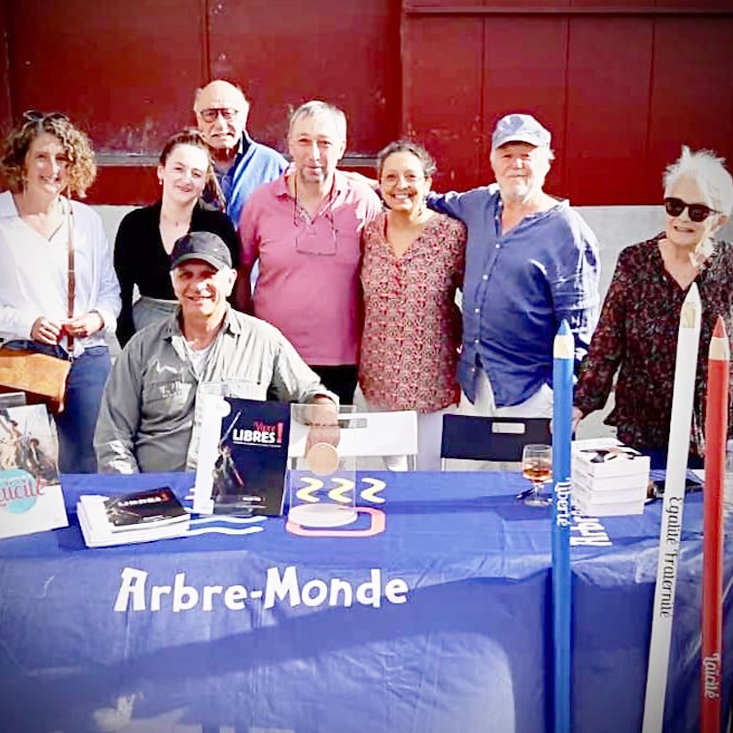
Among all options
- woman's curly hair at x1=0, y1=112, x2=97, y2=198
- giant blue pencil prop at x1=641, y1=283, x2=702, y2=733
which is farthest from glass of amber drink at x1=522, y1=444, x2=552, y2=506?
woman's curly hair at x1=0, y1=112, x2=97, y2=198

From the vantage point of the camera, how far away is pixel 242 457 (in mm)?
1944

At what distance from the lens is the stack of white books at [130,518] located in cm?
181

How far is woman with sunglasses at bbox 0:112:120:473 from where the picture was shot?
9.16 feet

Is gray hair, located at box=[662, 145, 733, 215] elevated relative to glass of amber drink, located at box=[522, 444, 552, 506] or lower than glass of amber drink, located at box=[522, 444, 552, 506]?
elevated

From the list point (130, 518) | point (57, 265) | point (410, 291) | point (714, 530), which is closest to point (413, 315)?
point (410, 291)

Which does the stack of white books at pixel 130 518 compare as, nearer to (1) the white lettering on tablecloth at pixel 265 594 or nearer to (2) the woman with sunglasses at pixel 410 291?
(1) the white lettering on tablecloth at pixel 265 594

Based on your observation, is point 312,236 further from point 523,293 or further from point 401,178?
point 523,293

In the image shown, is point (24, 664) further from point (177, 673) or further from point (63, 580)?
point (177, 673)

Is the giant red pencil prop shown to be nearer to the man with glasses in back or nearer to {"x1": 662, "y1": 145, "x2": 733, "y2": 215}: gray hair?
→ {"x1": 662, "y1": 145, "x2": 733, "y2": 215}: gray hair

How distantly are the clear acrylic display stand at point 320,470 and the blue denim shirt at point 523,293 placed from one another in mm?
839

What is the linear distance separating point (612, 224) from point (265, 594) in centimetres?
242

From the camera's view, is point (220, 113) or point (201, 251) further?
point (220, 113)

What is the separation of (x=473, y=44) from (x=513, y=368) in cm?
154

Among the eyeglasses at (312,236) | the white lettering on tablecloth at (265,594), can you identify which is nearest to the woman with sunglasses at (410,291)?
the eyeglasses at (312,236)
